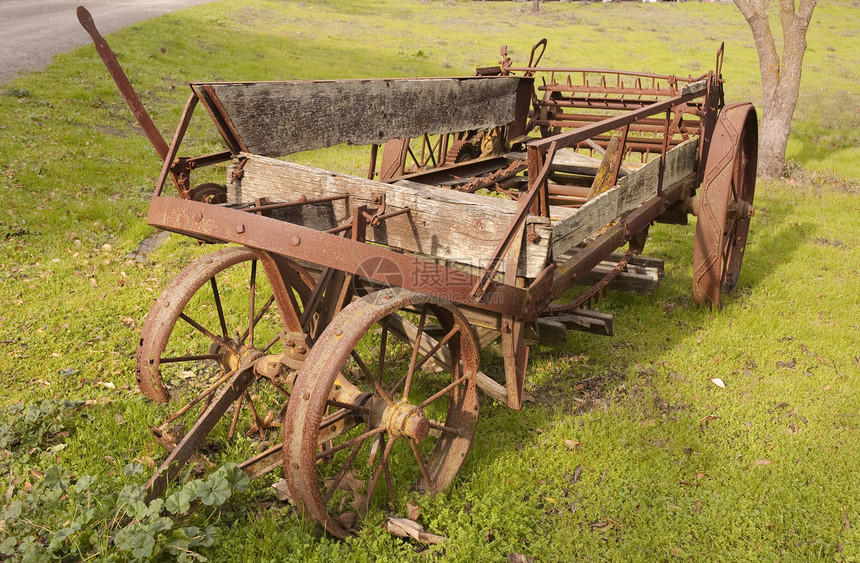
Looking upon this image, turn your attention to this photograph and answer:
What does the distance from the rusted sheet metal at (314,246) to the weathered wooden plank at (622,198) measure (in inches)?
26.7

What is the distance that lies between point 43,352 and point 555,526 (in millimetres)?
3563

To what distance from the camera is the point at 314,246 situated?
245cm

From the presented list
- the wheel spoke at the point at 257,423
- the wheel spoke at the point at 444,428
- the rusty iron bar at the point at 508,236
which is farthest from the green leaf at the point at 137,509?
the rusty iron bar at the point at 508,236

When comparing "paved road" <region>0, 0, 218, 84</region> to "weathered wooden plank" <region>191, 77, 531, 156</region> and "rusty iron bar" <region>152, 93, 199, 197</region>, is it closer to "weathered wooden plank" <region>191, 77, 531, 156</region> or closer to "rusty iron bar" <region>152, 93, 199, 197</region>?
"weathered wooden plank" <region>191, 77, 531, 156</region>

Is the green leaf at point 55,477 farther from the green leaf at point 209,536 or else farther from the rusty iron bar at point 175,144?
the rusty iron bar at point 175,144

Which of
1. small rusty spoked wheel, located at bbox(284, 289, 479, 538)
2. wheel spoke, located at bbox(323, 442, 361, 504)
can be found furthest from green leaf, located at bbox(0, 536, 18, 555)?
wheel spoke, located at bbox(323, 442, 361, 504)

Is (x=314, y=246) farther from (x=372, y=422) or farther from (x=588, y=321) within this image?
(x=588, y=321)

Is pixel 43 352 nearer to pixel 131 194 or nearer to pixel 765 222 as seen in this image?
pixel 131 194

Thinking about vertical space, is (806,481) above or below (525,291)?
below

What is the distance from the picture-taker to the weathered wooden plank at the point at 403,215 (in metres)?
2.97

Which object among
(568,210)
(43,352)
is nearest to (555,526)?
(568,210)

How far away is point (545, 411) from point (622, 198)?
140 cm

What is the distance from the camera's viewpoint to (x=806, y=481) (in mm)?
3439

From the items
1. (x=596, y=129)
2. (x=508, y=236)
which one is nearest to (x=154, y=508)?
(x=508, y=236)
